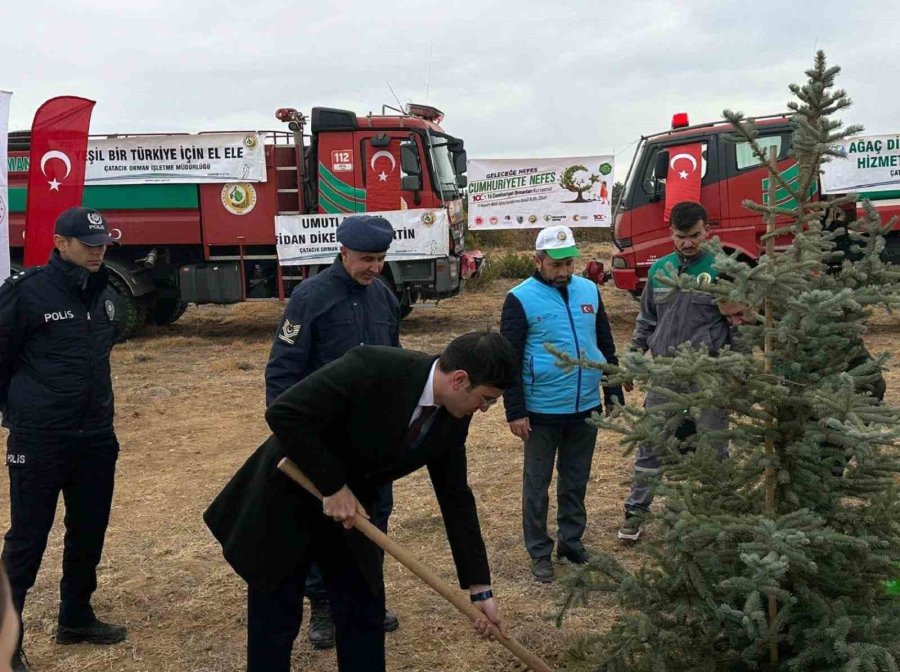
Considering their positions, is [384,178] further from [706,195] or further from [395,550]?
[395,550]

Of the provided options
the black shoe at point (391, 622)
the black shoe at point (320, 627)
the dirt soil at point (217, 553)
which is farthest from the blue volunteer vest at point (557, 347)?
the black shoe at point (320, 627)

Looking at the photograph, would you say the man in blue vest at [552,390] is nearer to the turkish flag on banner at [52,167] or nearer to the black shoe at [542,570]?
the black shoe at [542,570]

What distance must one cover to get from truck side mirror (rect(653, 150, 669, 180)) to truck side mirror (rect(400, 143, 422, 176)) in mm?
3054

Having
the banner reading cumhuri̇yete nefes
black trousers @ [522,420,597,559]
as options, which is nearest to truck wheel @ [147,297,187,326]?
the banner reading cumhuri̇yete nefes

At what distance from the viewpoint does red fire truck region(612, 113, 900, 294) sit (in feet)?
36.3

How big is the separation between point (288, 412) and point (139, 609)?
2.44 metres

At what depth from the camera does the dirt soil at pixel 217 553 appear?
13.3 ft

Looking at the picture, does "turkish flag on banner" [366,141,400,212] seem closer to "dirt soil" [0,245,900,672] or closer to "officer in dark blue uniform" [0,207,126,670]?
"dirt soil" [0,245,900,672]

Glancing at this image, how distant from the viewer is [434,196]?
1225 cm

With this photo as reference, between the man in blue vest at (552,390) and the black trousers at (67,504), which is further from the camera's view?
the man in blue vest at (552,390)

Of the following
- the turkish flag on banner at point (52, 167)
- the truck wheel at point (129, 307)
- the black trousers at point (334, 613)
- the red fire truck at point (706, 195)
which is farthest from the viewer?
the truck wheel at point (129, 307)

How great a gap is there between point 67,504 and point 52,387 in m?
0.55

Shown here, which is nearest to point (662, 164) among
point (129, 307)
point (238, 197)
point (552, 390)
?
point (238, 197)

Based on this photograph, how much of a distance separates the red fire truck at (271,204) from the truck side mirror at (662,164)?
2.77 meters
